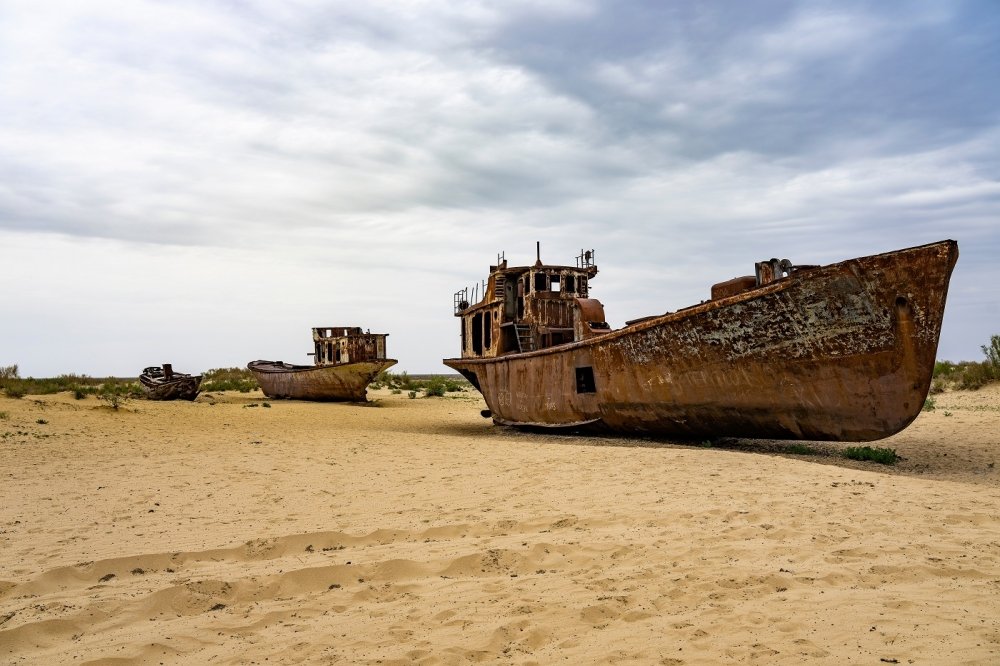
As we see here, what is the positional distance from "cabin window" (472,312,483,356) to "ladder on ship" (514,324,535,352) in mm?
2250

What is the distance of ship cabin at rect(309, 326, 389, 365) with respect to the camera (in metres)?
28.0

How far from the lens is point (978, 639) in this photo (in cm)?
315

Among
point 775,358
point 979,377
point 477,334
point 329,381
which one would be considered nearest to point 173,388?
point 329,381

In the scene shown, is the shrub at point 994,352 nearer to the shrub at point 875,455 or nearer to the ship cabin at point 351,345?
the shrub at point 875,455

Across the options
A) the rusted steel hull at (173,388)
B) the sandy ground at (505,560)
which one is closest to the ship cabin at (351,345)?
the rusted steel hull at (173,388)

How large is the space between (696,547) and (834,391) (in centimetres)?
509

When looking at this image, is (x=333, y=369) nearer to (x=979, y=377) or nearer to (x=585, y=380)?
(x=585, y=380)

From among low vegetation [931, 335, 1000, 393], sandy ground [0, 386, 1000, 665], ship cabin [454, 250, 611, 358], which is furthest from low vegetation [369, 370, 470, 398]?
sandy ground [0, 386, 1000, 665]

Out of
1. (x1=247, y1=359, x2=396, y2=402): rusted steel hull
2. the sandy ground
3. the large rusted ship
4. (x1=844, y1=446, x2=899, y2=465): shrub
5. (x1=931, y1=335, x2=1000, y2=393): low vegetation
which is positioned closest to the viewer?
the sandy ground

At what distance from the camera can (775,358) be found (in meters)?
9.20

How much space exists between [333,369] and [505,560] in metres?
21.2

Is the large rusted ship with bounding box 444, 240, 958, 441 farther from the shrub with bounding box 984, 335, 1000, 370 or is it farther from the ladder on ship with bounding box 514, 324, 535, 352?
the shrub with bounding box 984, 335, 1000, 370

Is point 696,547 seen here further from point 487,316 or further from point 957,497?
point 487,316

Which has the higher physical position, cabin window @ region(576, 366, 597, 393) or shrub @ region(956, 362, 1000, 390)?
cabin window @ region(576, 366, 597, 393)
